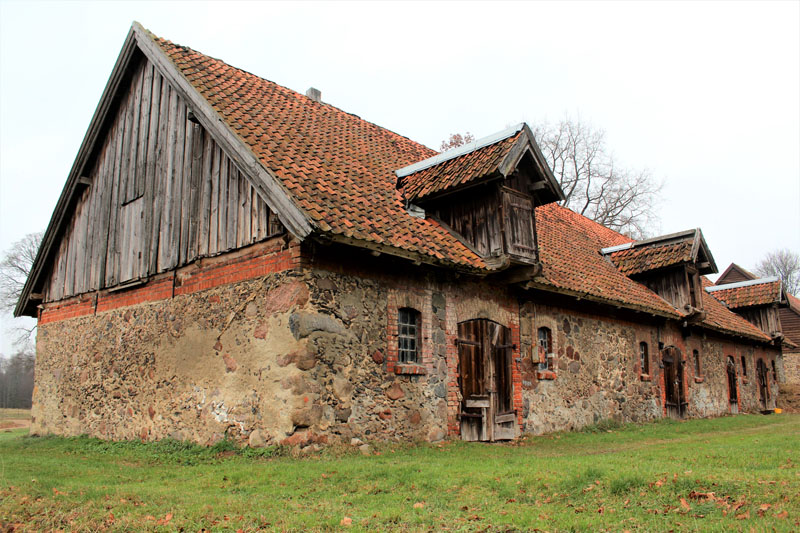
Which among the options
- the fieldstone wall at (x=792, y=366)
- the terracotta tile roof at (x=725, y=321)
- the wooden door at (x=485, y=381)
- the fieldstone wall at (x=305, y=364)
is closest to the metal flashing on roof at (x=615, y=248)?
the terracotta tile roof at (x=725, y=321)

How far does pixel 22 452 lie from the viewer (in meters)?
12.5

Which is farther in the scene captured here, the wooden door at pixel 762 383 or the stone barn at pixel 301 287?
the wooden door at pixel 762 383

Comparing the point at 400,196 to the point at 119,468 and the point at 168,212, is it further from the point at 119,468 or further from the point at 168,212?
the point at 119,468

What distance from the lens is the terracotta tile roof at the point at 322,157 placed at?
33.9ft

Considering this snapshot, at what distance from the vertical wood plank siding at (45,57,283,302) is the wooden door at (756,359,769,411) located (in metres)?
23.1

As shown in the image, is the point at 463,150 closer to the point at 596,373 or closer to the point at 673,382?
the point at 596,373

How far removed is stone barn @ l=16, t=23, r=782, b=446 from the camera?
984 centimetres

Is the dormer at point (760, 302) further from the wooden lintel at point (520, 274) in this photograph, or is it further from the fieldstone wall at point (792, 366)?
the wooden lintel at point (520, 274)

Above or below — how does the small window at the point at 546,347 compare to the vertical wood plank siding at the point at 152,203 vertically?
below

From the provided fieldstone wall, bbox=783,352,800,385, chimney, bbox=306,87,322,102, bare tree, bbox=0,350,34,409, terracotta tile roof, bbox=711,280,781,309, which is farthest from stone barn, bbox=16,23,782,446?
bare tree, bbox=0,350,34,409

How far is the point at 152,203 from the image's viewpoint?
42.8 ft

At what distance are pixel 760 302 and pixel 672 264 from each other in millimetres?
10500

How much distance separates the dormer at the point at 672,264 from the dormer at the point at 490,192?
6791 millimetres

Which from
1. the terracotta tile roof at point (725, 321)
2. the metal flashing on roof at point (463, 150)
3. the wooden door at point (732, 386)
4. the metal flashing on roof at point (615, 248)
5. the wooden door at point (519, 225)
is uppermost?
the metal flashing on roof at point (463, 150)
